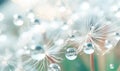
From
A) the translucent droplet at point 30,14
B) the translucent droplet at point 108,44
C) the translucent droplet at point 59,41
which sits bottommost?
the translucent droplet at point 108,44

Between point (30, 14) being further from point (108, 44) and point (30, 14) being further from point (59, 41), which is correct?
point (108, 44)

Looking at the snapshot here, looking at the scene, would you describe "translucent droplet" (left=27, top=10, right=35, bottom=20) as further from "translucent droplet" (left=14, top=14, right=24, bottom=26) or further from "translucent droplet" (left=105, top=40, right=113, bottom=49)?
"translucent droplet" (left=105, top=40, right=113, bottom=49)

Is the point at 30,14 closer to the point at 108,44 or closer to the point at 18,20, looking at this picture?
the point at 18,20

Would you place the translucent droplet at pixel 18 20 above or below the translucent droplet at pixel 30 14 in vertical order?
below

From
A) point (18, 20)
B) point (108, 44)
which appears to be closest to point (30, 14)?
point (18, 20)

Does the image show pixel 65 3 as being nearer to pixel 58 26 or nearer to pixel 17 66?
pixel 58 26

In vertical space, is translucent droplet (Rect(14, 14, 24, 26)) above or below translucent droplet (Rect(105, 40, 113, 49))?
above

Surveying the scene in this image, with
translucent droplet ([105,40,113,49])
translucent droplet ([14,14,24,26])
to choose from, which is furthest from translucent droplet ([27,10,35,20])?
translucent droplet ([105,40,113,49])

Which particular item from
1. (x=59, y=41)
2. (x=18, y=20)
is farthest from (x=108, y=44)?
(x=18, y=20)

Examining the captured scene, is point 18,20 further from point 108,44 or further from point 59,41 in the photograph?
point 108,44

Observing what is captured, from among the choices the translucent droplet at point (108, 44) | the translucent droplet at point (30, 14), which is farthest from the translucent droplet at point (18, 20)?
the translucent droplet at point (108, 44)

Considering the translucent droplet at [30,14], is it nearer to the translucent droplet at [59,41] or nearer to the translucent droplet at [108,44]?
the translucent droplet at [59,41]
